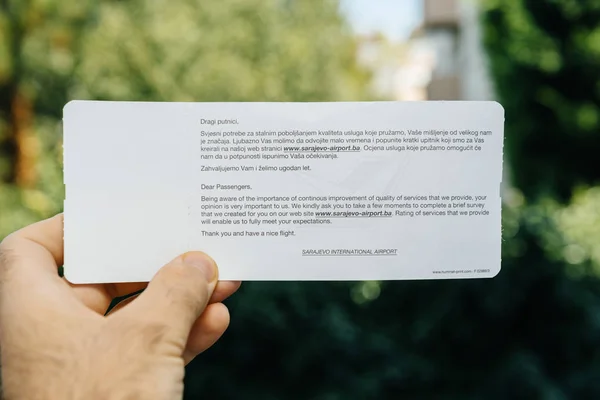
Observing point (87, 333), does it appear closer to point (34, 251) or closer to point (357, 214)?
point (34, 251)

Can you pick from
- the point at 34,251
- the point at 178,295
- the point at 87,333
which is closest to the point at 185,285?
the point at 178,295

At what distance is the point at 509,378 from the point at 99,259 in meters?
1.87

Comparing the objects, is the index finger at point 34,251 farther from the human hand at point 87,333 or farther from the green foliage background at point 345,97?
the green foliage background at point 345,97

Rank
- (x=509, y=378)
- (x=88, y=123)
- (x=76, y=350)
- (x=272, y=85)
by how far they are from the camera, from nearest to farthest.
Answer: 1. (x=76, y=350)
2. (x=88, y=123)
3. (x=509, y=378)
4. (x=272, y=85)

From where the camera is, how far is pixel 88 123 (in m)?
1.23

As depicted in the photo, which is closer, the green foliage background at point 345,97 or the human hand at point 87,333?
the human hand at point 87,333

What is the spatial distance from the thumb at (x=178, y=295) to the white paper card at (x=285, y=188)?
0.15 ft

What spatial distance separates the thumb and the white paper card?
5cm

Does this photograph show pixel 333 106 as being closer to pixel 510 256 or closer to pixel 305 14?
pixel 510 256

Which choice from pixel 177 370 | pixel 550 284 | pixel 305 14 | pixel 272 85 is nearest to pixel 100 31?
pixel 272 85

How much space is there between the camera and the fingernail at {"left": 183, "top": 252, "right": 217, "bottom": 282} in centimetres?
123

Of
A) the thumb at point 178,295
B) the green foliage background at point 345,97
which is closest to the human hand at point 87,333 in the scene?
the thumb at point 178,295

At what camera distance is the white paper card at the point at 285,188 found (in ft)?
4.05

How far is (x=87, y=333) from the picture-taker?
43.9 inches
